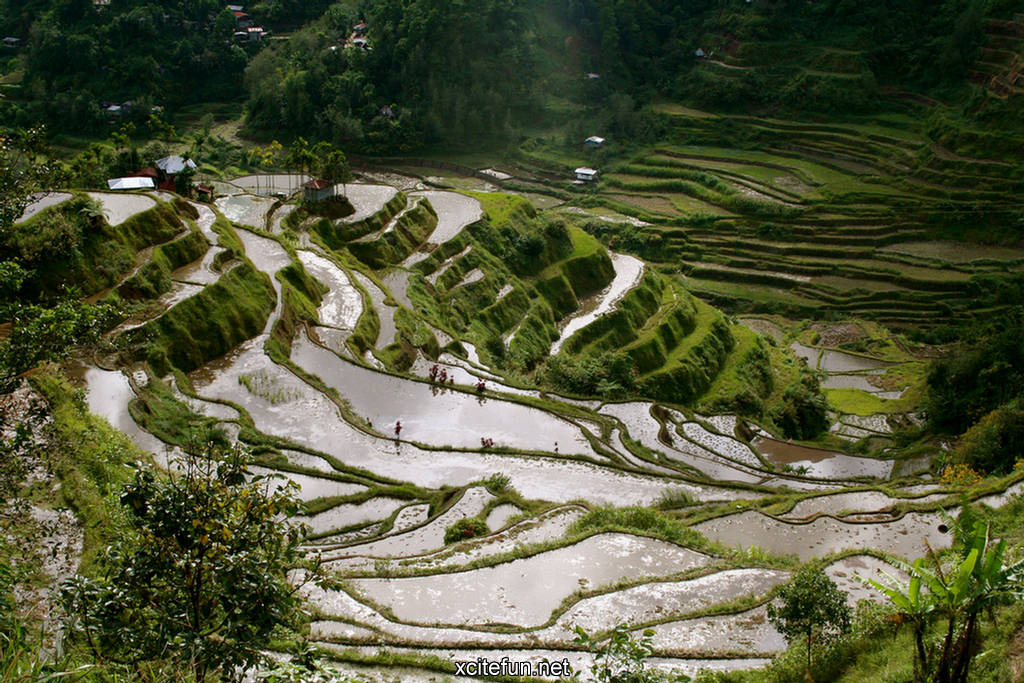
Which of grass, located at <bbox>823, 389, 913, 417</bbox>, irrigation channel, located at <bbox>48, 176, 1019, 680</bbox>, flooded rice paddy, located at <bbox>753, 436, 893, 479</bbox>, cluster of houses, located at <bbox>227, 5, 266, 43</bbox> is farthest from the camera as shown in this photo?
cluster of houses, located at <bbox>227, 5, 266, 43</bbox>

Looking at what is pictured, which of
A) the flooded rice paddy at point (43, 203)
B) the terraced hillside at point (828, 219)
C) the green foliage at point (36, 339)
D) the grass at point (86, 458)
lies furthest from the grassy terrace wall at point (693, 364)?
the green foliage at point (36, 339)

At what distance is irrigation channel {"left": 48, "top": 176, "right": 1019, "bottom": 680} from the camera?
45.6 ft

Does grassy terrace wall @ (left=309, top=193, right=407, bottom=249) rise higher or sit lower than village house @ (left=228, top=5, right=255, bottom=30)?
lower

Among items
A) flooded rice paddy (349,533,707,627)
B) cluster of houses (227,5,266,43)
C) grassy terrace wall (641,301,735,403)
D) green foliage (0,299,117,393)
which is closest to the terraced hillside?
grassy terrace wall (641,301,735,403)

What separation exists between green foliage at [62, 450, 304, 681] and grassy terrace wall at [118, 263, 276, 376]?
17.0 meters

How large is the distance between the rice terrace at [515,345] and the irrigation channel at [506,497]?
0.12 metres

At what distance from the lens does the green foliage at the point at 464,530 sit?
58.9 ft

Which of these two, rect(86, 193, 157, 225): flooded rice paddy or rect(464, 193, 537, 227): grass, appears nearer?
rect(86, 193, 157, 225): flooded rice paddy

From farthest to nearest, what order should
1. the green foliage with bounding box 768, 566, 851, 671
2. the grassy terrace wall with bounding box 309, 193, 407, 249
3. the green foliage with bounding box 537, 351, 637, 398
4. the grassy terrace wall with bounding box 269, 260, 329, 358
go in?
the grassy terrace wall with bounding box 309, 193, 407, 249 → the green foliage with bounding box 537, 351, 637, 398 → the grassy terrace wall with bounding box 269, 260, 329, 358 → the green foliage with bounding box 768, 566, 851, 671

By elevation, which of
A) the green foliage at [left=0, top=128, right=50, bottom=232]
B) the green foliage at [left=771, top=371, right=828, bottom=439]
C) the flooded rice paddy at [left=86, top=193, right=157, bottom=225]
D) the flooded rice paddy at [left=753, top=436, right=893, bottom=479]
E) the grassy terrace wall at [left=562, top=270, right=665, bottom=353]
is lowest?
the green foliage at [left=771, top=371, right=828, bottom=439]

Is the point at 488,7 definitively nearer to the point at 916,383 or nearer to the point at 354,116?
the point at 354,116

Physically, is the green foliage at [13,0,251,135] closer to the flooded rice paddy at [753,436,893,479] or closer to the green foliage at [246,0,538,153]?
the green foliage at [246,0,538,153]

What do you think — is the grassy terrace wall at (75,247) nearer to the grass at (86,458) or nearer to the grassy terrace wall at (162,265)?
the grassy terrace wall at (162,265)

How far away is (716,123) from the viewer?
73688 millimetres
